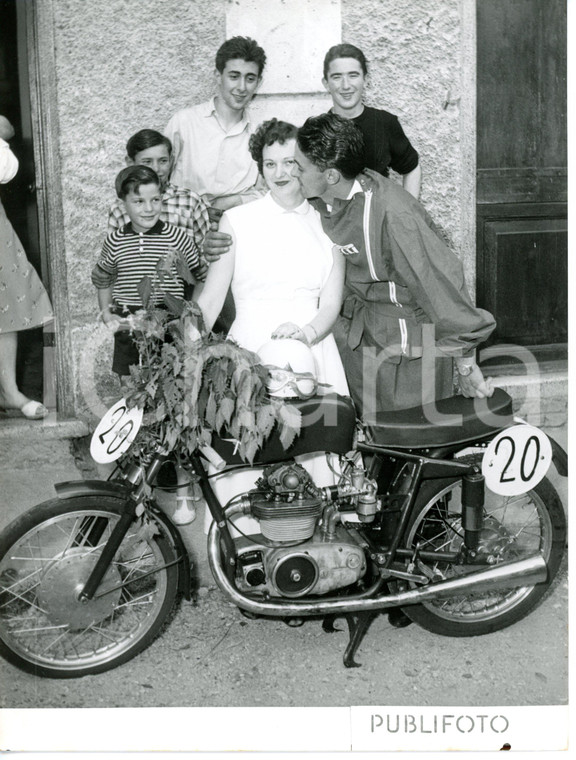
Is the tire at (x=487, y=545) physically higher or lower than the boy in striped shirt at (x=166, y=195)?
lower

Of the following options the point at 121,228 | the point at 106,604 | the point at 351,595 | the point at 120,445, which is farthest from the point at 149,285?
the point at 351,595

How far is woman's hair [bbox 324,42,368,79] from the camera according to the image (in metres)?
3.74

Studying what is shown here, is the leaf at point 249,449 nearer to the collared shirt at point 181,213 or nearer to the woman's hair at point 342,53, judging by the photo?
the collared shirt at point 181,213

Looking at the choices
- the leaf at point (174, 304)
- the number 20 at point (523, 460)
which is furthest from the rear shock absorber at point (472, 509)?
the leaf at point (174, 304)

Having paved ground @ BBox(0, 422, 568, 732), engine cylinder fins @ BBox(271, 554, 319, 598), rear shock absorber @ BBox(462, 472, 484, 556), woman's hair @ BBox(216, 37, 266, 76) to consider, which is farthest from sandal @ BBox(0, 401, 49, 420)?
rear shock absorber @ BBox(462, 472, 484, 556)

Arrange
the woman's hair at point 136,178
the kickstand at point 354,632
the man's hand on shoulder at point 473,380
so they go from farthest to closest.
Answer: the woman's hair at point 136,178
the man's hand on shoulder at point 473,380
the kickstand at point 354,632

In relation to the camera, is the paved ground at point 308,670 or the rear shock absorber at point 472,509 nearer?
the paved ground at point 308,670

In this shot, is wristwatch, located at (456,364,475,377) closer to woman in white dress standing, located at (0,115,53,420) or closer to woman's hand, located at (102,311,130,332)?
woman's hand, located at (102,311,130,332)

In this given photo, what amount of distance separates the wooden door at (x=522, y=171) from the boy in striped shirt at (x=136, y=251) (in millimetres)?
1509

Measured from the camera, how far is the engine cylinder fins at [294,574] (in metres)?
3.39

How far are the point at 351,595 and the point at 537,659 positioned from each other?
2.77ft

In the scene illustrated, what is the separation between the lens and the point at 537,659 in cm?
361

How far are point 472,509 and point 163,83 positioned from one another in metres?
2.30
